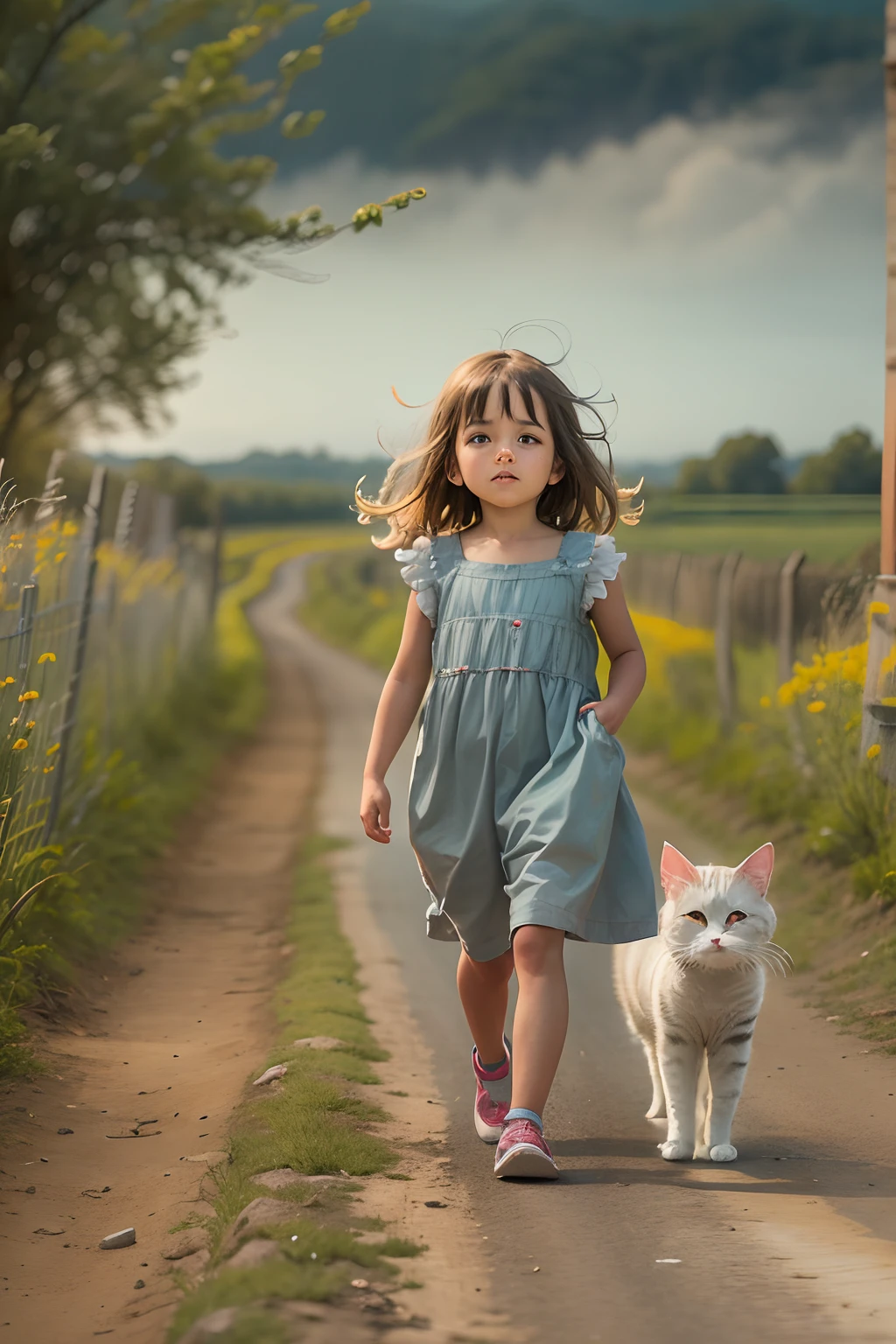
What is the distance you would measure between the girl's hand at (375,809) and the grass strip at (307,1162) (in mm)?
725

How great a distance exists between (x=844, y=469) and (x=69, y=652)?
696 centimetres

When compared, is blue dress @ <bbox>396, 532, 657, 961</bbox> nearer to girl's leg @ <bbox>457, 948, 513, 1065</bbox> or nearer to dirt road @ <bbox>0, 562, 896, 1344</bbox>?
girl's leg @ <bbox>457, 948, 513, 1065</bbox>

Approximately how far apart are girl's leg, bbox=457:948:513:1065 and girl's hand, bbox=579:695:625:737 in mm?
641

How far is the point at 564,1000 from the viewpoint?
3.34 metres

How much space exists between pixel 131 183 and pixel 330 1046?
11.2 m

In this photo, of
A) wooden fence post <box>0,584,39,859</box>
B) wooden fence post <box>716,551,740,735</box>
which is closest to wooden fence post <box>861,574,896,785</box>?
wooden fence post <box>0,584,39,859</box>

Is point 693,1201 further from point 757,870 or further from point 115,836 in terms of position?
point 115,836

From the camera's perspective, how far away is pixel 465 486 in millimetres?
3947

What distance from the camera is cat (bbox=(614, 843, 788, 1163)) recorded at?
3361 mm

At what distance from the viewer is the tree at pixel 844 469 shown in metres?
11.2

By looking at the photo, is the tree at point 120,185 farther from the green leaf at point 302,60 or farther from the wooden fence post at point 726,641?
the wooden fence post at point 726,641

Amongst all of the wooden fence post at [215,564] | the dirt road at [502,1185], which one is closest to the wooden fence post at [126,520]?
the dirt road at [502,1185]

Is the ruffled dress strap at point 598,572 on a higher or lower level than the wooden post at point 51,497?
lower

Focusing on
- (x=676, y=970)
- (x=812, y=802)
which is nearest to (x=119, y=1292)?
(x=676, y=970)
